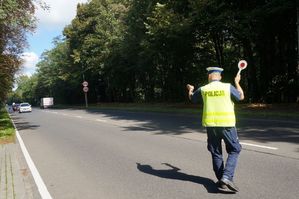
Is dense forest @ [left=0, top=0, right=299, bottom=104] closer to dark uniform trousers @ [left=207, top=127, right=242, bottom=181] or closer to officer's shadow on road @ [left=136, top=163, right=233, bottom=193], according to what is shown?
officer's shadow on road @ [left=136, top=163, right=233, bottom=193]

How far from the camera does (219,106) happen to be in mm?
6797

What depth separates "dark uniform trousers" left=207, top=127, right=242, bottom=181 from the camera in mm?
6703

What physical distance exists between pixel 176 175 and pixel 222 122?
6.52 feet

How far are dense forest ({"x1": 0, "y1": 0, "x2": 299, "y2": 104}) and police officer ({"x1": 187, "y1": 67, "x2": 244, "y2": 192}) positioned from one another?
479 inches

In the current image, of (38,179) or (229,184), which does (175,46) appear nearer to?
(38,179)

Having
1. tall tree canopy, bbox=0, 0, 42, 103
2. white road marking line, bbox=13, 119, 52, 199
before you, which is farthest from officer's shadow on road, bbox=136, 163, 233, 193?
tall tree canopy, bbox=0, 0, 42, 103

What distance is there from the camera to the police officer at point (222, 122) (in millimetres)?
6703

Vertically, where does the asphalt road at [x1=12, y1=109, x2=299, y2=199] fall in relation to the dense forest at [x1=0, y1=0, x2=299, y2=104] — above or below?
below

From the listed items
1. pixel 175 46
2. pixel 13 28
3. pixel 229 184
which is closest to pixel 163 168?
pixel 229 184

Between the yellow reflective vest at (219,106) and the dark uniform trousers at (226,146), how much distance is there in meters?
0.10

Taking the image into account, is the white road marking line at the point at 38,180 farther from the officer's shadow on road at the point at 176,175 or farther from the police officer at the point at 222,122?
the police officer at the point at 222,122

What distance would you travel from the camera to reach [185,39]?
32.7m

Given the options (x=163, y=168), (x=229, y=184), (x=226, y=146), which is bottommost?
(x=163, y=168)

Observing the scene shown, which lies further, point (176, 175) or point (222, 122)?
point (176, 175)
